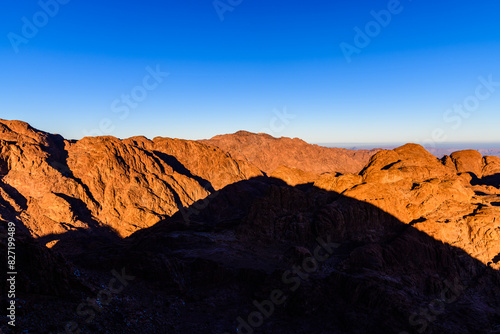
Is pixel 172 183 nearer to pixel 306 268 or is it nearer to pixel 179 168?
pixel 179 168

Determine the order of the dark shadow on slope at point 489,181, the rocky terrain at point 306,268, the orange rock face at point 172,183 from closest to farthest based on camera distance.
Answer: the rocky terrain at point 306,268
the orange rock face at point 172,183
the dark shadow on slope at point 489,181

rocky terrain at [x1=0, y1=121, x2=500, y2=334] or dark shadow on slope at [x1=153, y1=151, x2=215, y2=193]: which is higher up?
dark shadow on slope at [x1=153, y1=151, x2=215, y2=193]

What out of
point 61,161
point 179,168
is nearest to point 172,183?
point 179,168

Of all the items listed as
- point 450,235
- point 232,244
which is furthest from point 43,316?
point 450,235

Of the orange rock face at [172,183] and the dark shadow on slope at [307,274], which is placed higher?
the orange rock face at [172,183]

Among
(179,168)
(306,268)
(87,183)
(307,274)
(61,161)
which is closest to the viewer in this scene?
(307,274)

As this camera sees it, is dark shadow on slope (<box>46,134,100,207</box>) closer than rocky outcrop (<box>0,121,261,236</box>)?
No

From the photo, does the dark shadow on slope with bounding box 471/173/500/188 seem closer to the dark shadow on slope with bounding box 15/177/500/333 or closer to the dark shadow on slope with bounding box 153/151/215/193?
the dark shadow on slope with bounding box 15/177/500/333

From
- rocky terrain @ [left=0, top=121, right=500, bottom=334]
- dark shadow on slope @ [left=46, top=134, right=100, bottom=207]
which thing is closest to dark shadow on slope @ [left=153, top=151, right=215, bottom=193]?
dark shadow on slope @ [left=46, top=134, right=100, bottom=207]

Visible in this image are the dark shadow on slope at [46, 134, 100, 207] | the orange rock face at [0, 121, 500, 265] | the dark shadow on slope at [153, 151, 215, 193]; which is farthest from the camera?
the dark shadow on slope at [153, 151, 215, 193]

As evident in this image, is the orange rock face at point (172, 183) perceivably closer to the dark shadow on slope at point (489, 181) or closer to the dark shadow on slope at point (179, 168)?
the dark shadow on slope at point (489, 181)

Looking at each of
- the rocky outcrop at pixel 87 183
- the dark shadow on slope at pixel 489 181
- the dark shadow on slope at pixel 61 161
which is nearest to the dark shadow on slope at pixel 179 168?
the rocky outcrop at pixel 87 183

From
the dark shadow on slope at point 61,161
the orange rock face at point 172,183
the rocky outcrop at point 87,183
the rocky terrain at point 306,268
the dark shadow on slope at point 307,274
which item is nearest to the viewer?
the rocky terrain at point 306,268

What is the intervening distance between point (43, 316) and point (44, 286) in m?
2.66
